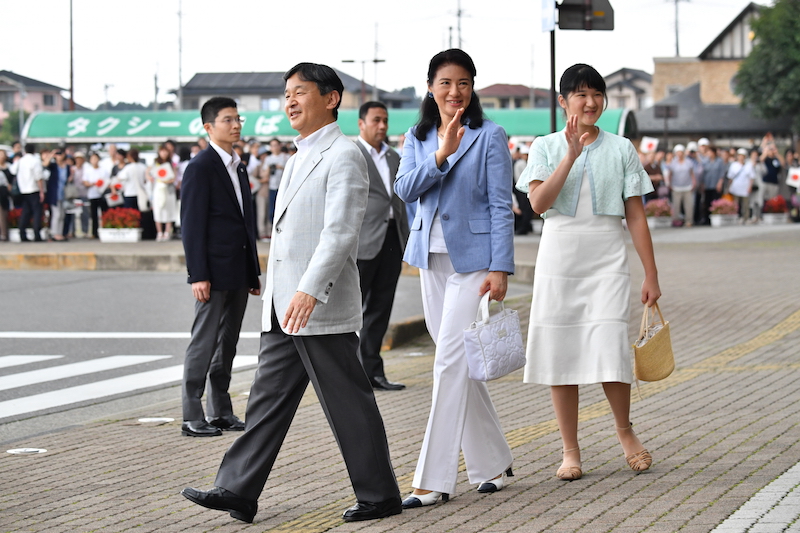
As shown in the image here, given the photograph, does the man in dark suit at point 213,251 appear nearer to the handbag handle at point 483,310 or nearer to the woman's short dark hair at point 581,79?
the handbag handle at point 483,310

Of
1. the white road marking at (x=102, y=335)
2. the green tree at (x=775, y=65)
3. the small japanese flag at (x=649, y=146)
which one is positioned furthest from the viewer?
the green tree at (x=775, y=65)

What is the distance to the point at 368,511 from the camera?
15.0ft

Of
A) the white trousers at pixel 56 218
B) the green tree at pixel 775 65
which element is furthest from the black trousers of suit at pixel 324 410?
the green tree at pixel 775 65

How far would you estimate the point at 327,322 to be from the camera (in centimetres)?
452

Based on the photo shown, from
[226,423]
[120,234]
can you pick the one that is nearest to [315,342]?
[226,423]

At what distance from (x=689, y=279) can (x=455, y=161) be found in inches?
423

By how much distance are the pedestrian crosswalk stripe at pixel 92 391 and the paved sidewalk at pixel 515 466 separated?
1.92ft

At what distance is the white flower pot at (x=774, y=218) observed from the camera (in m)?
30.6

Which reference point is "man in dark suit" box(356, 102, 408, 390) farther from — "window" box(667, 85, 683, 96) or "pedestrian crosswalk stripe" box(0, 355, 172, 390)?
"window" box(667, 85, 683, 96)

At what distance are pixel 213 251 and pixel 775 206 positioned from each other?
26.7 m

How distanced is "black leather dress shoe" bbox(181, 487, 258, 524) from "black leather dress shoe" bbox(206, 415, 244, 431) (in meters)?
2.27

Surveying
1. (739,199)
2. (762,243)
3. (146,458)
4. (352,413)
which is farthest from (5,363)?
(739,199)

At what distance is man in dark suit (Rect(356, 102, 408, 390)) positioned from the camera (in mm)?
7977

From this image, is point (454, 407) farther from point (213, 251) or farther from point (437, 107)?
point (213, 251)
